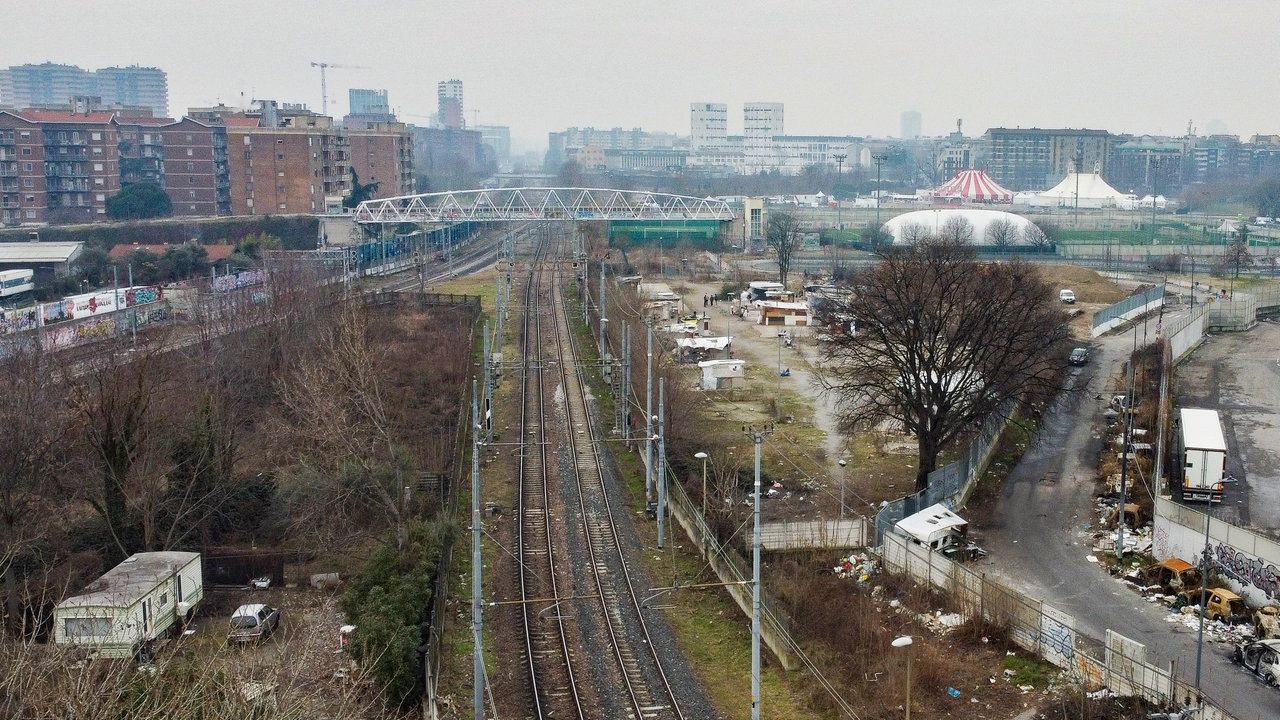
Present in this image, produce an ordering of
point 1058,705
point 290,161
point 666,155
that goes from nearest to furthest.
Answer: point 1058,705 → point 290,161 → point 666,155

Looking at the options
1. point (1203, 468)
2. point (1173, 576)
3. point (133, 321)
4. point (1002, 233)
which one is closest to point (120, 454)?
point (1173, 576)

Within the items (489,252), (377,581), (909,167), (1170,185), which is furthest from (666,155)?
(377,581)

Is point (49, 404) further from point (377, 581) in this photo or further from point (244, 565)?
point (377, 581)

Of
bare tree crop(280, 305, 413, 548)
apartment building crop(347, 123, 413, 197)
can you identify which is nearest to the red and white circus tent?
apartment building crop(347, 123, 413, 197)

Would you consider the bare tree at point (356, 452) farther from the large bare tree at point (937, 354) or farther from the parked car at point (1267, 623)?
the parked car at point (1267, 623)

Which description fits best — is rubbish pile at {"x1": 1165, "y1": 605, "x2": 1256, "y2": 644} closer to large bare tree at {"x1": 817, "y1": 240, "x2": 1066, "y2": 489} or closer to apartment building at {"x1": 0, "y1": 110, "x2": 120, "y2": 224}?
large bare tree at {"x1": 817, "y1": 240, "x2": 1066, "y2": 489}

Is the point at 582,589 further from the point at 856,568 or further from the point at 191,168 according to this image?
the point at 191,168
